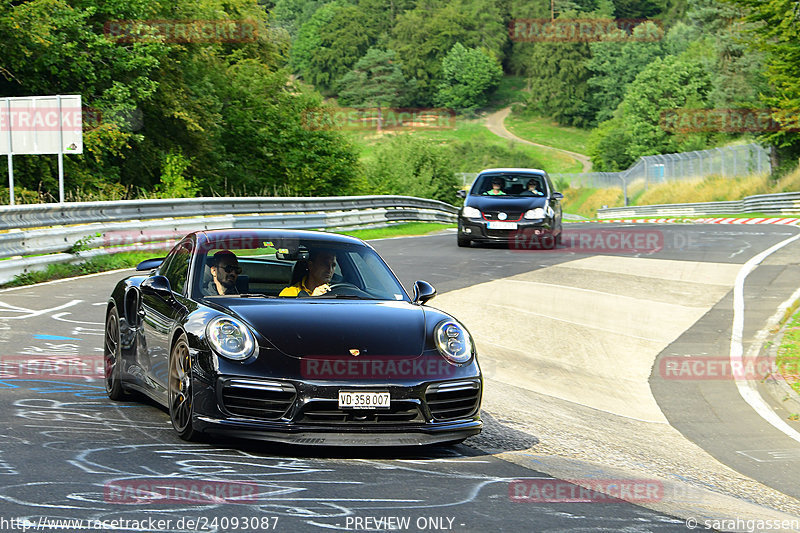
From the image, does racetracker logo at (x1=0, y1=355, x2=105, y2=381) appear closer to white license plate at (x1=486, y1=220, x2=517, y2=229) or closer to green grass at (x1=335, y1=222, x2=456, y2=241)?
white license plate at (x1=486, y1=220, x2=517, y2=229)

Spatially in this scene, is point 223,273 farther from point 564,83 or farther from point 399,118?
point 564,83

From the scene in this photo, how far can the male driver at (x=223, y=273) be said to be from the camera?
7383 mm

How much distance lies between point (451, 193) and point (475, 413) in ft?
193

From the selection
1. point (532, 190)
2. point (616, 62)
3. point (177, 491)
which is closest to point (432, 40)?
point (616, 62)

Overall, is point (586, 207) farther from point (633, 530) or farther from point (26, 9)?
point (633, 530)

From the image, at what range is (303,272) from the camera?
786 centimetres

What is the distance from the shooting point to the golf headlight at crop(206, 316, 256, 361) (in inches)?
249

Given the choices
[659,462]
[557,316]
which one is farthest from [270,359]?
[557,316]

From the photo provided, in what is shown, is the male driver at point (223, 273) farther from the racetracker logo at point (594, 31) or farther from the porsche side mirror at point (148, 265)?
the racetracker logo at point (594, 31)

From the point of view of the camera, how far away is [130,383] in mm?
7859

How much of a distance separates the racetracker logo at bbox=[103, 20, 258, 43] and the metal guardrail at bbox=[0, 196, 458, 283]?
7.55 meters

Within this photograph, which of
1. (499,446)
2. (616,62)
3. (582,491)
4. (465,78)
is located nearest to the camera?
(582,491)

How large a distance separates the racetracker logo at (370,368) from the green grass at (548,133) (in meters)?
150

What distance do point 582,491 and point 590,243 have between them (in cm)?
1955
